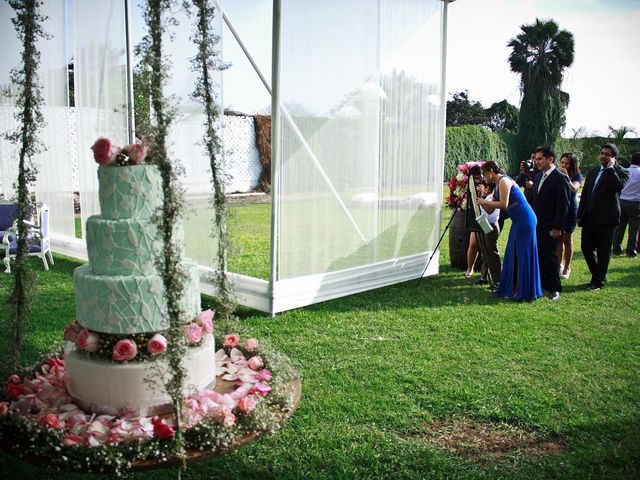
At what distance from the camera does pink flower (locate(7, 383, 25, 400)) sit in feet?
10.1

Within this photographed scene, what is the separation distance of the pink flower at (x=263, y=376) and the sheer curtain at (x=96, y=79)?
18.7 feet

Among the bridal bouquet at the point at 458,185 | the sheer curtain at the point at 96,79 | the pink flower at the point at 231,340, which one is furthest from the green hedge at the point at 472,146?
the pink flower at the point at 231,340

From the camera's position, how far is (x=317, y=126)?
6316mm

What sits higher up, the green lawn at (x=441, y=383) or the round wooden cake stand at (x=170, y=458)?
the round wooden cake stand at (x=170, y=458)

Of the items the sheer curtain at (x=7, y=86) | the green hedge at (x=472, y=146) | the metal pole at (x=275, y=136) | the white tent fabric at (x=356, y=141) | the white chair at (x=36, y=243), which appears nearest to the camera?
the metal pole at (x=275, y=136)

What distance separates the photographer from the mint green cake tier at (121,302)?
2.99m

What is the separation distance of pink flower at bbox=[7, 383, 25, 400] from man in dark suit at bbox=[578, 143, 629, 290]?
714 cm

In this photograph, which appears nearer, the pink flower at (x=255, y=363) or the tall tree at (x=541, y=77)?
the pink flower at (x=255, y=363)

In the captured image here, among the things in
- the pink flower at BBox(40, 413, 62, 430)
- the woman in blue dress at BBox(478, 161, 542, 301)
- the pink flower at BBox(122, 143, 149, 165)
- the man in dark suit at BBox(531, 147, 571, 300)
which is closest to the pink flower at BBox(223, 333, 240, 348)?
the pink flower at BBox(40, 413, 62, 430)

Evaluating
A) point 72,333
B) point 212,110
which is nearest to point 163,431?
point 72,333

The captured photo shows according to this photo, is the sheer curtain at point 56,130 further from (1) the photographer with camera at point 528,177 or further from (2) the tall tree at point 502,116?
(2) the tall tree at point 502,116

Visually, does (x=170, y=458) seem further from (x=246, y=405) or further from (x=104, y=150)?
(x=104, y=150)

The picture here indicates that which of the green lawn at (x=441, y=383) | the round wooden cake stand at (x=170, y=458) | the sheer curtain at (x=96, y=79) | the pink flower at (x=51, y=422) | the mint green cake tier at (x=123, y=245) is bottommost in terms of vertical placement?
the green lawn at (x=441, y=383)

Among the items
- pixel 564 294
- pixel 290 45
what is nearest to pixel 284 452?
pixel 290 45
